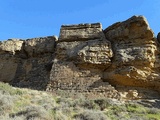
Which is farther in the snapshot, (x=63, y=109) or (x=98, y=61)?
(x=98, y=61)

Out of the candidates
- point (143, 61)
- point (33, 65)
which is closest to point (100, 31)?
point (143, 61)

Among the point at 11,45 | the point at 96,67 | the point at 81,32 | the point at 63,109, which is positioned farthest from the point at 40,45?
the point at 63,109

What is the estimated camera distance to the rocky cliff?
14523 mm

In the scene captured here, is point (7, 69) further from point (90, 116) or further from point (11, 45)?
point (90, 116)

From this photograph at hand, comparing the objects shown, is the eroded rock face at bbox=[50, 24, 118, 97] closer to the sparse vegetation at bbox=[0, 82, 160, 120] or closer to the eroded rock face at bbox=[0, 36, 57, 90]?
the eroded rock face at bbox=[0, 36, 57, 90]

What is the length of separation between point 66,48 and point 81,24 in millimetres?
1682

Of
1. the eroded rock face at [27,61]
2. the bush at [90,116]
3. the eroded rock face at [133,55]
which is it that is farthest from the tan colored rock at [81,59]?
the bush at [90,116]

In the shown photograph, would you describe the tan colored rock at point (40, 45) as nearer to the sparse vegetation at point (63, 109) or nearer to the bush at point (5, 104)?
the sparse vegetation at point (63, 109)

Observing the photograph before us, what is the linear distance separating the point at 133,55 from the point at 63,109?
601cm

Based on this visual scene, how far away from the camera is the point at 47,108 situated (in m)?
9.80

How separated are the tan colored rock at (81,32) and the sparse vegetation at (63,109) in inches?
204

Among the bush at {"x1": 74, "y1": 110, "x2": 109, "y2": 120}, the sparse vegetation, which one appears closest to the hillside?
the sparse vegetation

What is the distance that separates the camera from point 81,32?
1653 cm

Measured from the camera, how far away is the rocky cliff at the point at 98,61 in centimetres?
1452
